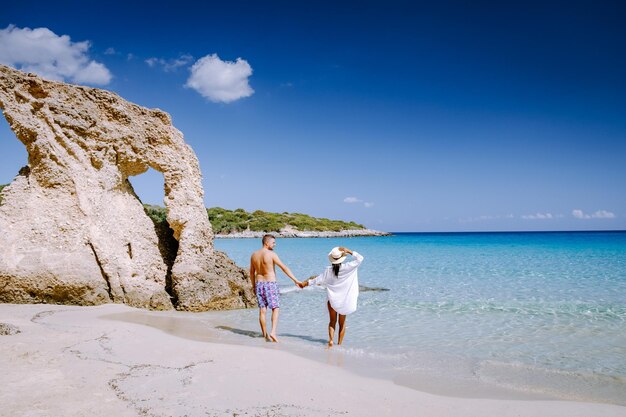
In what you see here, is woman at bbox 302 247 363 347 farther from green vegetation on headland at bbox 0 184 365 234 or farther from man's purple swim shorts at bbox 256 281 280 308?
green vegetation on headland at bbox 0 184 365 234

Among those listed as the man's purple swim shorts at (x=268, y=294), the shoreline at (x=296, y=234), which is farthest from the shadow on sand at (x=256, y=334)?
the shoreline at (x=296, y=234)

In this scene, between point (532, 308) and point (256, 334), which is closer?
point (256, 334)

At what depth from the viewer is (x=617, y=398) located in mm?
4887

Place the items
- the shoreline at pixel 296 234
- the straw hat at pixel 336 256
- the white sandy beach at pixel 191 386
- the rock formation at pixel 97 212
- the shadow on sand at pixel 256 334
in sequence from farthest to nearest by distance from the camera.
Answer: the shoreline at pixel 296 234, the rock formation at pixel 97 212, the shadow on sand at pixel 256 334, the straw hat at pixel 336 256, the white sandy beach at pixel 191 386

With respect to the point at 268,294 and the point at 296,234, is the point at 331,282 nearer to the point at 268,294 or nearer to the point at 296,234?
the point at 268,294

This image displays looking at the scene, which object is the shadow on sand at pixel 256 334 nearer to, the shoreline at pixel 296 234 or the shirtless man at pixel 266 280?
the shirtless man at pixel 266 280

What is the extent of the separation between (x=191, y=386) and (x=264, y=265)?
9.86 ft

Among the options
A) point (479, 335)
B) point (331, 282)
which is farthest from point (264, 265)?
point (479, 335)

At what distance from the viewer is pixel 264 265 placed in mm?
7168

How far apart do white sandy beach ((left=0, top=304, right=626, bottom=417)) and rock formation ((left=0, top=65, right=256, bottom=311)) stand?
2.78 meters

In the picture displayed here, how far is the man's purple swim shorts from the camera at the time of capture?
23.6 feet

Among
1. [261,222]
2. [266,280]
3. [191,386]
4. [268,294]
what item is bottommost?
[191,386]

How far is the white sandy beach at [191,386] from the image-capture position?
3773 millimetres

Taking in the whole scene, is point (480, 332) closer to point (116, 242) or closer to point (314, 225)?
point (116, 242)
